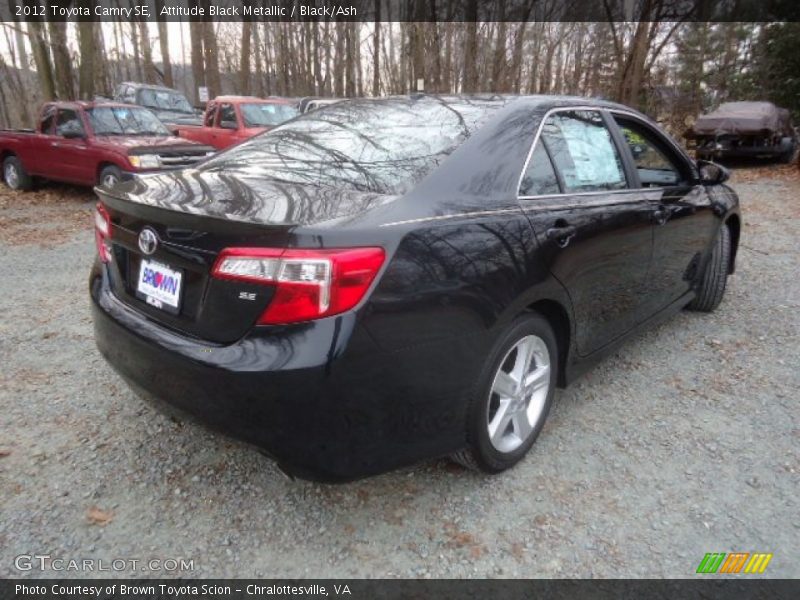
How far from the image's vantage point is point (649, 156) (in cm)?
362

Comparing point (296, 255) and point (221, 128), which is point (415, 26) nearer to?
point (221, 128)

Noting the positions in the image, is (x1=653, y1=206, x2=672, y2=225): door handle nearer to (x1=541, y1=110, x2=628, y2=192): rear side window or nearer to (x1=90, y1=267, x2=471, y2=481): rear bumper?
(x1=541, y1=110, x2=628, y2=192): rear side window

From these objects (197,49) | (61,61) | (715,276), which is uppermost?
(197,49)

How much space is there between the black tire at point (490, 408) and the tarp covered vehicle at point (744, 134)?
42.0 feet

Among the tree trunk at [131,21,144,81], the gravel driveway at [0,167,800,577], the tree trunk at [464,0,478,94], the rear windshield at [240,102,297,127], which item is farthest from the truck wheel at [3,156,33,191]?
the tree trunk at [131,21,144,81]

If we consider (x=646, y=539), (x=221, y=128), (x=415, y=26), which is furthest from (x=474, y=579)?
(x=415, y=26)

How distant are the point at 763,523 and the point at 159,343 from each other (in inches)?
96.4

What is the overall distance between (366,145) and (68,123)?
9.02 metres

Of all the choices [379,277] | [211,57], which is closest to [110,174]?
[379,277]

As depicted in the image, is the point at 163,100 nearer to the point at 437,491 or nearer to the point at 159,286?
the point at 159,286

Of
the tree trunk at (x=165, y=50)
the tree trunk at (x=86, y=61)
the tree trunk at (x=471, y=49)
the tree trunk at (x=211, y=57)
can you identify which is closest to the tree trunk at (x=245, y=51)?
the tree trunk at (x=211, y=57)

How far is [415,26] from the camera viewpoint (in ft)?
77.6

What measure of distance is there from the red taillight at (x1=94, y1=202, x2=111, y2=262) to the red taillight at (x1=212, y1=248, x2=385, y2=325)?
94 cm

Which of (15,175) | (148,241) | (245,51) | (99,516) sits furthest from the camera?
(245,51)
